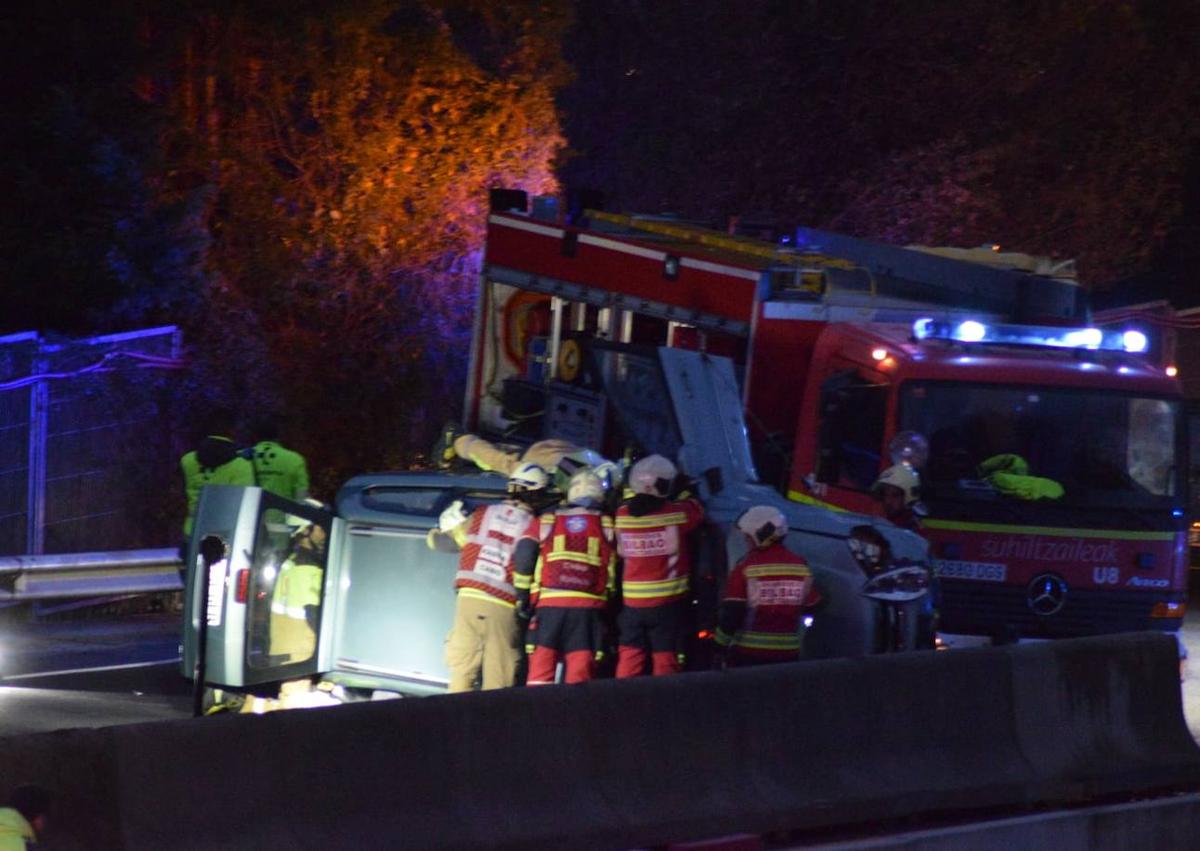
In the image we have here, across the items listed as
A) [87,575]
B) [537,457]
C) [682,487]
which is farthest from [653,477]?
[87,575]

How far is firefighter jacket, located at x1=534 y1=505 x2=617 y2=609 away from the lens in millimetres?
8625

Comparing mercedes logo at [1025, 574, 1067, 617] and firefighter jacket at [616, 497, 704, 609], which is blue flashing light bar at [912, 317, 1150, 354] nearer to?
mercedes logo at [1025, 574, 1067, 617]

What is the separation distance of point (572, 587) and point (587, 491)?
0.46 meters

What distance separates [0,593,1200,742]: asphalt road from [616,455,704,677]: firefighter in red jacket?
308 cm

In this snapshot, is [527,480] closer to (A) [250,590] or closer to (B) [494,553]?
(B) [494,553]

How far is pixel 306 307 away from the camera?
1877 cm

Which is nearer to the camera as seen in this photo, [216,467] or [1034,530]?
[1034,530]

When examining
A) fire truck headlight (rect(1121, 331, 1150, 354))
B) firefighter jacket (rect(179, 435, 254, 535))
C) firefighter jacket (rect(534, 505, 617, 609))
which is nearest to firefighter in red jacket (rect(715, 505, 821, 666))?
firefighter jacket (rect(534, 505, 617, 609))

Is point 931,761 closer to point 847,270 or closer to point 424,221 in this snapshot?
point 847,270

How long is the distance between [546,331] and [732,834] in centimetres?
805

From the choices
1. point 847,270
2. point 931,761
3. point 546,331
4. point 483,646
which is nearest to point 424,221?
point 546,331

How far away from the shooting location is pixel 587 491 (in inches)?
343

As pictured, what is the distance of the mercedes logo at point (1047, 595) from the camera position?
34.6 feet

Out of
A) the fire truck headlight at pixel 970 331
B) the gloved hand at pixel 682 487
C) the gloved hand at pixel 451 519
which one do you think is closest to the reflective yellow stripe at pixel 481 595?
the gloved hand at pixel 451 519
